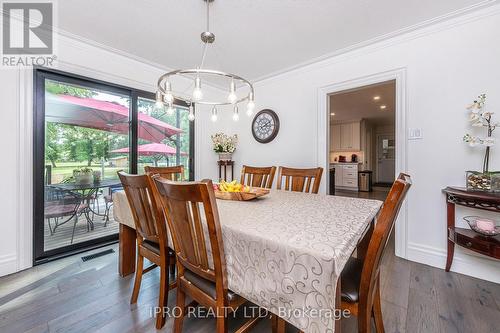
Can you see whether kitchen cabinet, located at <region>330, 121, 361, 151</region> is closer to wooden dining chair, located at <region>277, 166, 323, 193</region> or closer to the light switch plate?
the light switch plate

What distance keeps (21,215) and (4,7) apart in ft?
6.29

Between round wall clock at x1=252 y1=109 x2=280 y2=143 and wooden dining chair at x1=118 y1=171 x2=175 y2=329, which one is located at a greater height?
round wall clock at x1=252 y1=109 x2=280 y2=143

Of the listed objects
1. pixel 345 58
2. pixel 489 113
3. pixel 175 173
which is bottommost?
pixel 175 173

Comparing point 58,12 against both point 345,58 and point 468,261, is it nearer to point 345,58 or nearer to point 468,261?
point 345,58

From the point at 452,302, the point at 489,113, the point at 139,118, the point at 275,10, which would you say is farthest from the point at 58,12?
the point at 452,302

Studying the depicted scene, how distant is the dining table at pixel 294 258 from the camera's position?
0.72 metres

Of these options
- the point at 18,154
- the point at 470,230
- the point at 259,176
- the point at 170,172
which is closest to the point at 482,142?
the point at 470,230

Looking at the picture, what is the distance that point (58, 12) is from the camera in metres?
1.97

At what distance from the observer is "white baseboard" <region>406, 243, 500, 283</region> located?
1.87m

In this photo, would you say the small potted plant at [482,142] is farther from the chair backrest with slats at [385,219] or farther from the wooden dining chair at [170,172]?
the wooden dining chair at [170,172]

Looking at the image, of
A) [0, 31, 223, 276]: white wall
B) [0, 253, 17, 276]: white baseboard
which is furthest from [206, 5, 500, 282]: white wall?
[0, 253, 17, 276]: white baseboard

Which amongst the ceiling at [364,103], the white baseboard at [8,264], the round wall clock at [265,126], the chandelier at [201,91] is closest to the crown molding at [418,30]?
the round wall clock at [265,126]

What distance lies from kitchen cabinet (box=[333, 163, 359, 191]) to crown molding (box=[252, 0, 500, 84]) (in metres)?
5.01

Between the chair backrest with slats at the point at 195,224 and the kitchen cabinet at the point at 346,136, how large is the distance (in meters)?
7.09
